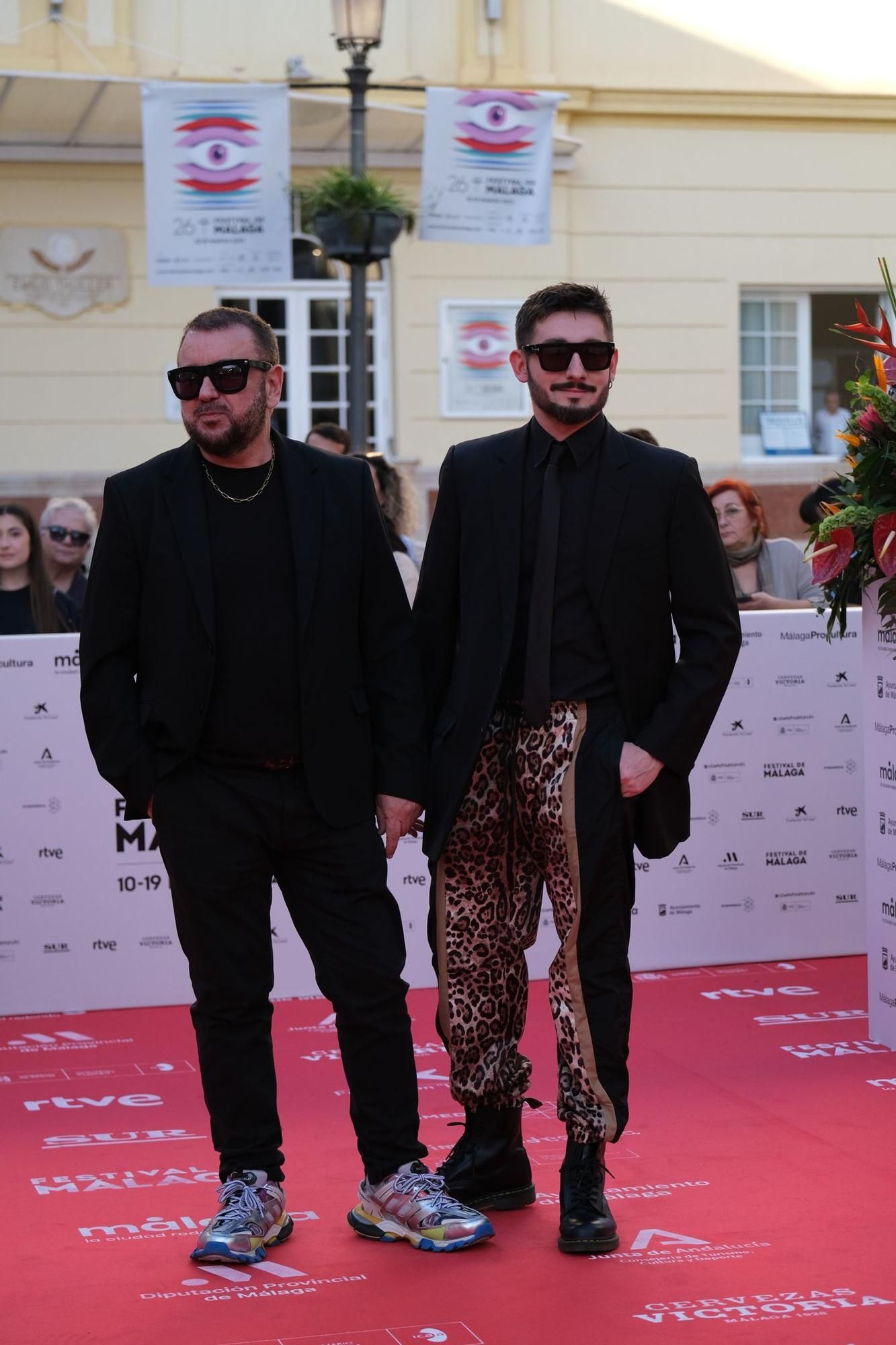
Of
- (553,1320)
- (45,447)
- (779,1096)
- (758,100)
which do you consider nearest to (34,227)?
(45,447)

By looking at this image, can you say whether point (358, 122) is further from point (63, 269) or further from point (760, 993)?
point (760, 993)

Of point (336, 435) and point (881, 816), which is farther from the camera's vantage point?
point (336, 435)

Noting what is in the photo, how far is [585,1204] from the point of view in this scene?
3551 mm

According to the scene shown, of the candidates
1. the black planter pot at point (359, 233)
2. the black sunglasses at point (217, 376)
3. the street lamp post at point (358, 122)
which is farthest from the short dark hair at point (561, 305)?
the black planter pot at point (359, 233)

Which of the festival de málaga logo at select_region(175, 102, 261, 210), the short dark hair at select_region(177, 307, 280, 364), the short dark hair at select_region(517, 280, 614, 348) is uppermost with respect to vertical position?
the festival de málaga logo at select_region(175, 102, 261, 210)

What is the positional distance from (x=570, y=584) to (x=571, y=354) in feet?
1.47

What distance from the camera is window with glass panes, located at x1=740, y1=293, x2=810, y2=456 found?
14734 mm

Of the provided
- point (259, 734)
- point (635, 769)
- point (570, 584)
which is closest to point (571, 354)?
point (570, 584)

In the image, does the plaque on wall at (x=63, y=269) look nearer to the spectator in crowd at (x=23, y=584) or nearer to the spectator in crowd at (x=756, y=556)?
the spectator in crowd at (x=23, y=584)

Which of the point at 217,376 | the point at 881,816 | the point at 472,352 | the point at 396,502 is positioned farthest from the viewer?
the point at 472,352

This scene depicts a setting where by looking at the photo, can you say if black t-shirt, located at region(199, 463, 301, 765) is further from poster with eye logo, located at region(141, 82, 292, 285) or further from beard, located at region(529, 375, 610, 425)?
poster with eye logo, located at region(141, 82, 292, 285)

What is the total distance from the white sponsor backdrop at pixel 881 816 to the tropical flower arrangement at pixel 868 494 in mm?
239

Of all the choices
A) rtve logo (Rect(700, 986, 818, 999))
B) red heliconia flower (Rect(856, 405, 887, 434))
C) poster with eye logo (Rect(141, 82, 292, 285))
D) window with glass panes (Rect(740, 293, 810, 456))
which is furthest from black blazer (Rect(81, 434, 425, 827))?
window with glass panes (Rect(740, 293, 810, 456))

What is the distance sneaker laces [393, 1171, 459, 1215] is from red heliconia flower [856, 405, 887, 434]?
225cm
